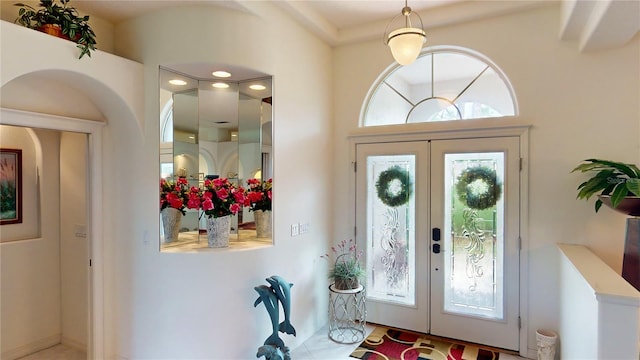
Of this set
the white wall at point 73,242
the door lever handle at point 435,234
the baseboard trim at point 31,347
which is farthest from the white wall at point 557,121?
the baseboard trim at point 31,347

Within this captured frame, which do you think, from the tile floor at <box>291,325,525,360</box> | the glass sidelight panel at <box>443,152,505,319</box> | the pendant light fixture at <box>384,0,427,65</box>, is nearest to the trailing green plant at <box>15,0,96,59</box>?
the pendant light fixture at <box>384,0,427,65</box>

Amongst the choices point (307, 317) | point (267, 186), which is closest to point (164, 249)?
point (267, 186)

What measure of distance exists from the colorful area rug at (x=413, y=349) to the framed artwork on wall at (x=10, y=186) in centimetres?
341

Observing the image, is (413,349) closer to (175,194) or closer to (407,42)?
(175,194)

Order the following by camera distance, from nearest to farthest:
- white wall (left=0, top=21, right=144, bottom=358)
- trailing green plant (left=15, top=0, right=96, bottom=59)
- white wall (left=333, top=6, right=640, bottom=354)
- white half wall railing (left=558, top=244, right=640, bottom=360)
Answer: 1. white half wall railing (left=558, top=244, right=640, bottom=360)
2. trailing green plant (left=15, top=0, right=96, bottom=59)
3. white wall (left=0, top=21, right=144, bottom=358)
4. white wall (left=333, top=6, right=640, bottom=354)

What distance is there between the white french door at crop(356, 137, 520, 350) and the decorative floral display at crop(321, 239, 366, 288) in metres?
0.14

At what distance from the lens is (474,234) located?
136 inches

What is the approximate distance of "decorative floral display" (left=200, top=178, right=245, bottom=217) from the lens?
2918 millimetres

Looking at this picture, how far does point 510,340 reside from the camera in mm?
3281

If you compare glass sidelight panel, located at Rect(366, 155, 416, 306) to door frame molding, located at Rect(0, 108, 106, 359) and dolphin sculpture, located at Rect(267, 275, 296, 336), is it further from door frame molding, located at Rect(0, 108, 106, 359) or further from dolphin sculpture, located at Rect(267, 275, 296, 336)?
door frame molding, located at Rect(0, 108, 106, 359)

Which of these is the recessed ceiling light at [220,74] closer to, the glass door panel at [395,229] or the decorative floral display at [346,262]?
the glass door panel at [395,229]

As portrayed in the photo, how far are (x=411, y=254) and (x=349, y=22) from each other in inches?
101

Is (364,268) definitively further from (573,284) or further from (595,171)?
(595,171)

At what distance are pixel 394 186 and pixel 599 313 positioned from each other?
2200 millimetres
